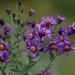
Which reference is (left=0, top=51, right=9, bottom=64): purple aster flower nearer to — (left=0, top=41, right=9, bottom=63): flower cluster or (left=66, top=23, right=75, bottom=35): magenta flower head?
(left=0, top=41, right=9, bottom=63): flower cluster

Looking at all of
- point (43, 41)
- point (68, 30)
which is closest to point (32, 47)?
point (43, 41)

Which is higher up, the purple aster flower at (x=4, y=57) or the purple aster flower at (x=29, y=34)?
the purple aster flower at (x=29, y=34)

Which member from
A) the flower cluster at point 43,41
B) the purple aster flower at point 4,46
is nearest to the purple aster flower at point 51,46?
the flower cluster at point 43,41

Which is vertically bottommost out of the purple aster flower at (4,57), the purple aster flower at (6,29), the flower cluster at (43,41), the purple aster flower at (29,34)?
the purple aster flower at (4,57)

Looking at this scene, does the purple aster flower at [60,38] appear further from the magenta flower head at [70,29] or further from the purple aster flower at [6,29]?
the purple aster flower at [6,29]

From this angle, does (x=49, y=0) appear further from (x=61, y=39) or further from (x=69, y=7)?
(x=61, y=39)

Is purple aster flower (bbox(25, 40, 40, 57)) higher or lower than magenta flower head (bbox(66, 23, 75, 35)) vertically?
lower

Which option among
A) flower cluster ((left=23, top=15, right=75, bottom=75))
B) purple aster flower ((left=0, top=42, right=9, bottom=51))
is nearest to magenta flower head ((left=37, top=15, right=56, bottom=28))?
flower cluster ((left=23, top=15, right=75, bottom=75))

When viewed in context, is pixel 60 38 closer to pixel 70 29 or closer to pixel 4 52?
pixel 70 29

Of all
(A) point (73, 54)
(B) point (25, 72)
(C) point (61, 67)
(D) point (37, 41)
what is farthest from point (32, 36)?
(A) point (73, 54)
